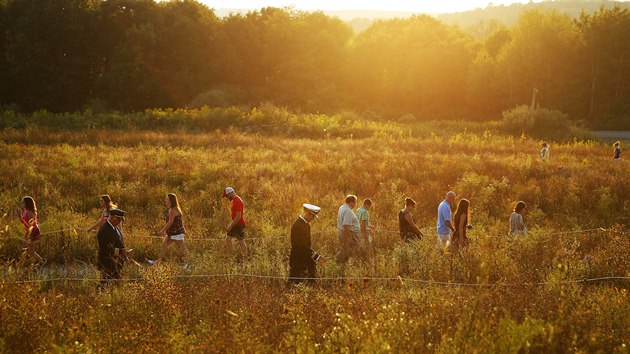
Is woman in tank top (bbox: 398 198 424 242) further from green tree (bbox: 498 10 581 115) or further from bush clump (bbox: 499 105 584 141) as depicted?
green tree (bbox: 498 10 581 115)

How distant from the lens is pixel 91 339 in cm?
644

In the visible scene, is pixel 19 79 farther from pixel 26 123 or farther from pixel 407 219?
pixel 407 219

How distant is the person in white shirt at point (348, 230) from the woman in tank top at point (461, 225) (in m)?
1.93

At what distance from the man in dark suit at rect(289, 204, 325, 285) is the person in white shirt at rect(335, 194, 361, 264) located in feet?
6.76

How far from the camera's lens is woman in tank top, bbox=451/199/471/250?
474 inches

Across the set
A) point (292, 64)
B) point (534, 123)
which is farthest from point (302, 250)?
point (292, 64)

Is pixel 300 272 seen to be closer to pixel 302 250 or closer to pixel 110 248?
pixel 302 250

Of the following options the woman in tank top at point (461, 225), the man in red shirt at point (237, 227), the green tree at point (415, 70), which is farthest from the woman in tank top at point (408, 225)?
the green tree at point (415, 70)

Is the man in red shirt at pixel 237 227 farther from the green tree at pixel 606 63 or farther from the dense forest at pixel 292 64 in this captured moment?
the green tree at pixel 606 63

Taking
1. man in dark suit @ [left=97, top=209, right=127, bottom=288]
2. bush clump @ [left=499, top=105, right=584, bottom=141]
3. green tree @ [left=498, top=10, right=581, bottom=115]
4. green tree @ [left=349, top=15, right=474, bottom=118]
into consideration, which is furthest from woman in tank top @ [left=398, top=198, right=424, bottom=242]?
green tree @ [left=498, top=10, right=581, bottom=115]

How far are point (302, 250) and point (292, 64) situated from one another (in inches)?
2061

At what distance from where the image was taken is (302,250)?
999 centimetres

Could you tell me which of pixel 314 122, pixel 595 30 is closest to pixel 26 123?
pixel 314 122

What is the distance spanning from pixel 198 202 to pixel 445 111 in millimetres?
45708
